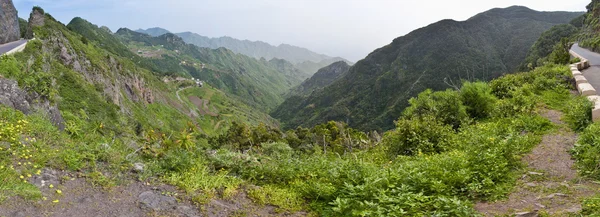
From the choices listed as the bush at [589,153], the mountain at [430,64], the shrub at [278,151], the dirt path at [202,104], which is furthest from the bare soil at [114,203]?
the mountain at [430,64]

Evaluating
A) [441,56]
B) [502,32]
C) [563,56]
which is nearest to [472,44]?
[441,56]

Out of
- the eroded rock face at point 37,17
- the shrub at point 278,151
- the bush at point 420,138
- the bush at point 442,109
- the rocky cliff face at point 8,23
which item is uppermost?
the eroded rock face at point 37,17

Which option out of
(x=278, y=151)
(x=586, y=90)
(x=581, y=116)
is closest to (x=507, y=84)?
(x=586, y=90)

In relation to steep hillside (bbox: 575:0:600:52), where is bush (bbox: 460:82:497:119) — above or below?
below

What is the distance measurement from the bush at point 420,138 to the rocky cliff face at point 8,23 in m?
52.1

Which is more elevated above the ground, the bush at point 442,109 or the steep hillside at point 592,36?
the steep hillside at point 592,36

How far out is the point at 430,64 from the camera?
157 metres

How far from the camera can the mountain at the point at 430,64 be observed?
444 feet

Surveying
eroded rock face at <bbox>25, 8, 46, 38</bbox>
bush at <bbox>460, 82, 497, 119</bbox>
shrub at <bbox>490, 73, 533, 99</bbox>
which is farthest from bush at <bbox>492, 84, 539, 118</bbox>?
eroded rock face at <bbox>25, 8, 46, 38</bbox>

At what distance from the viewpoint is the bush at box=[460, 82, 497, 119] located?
12.5 meters

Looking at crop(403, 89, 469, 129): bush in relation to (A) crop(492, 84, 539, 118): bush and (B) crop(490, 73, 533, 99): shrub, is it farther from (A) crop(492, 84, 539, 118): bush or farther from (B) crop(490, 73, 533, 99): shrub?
(B) crop(490, 73, 533, 99): shrub

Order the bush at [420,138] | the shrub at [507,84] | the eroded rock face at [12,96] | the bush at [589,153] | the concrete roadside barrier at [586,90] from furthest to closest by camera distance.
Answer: the shrub at [507,84] → the concrete roadside barrier at [586,90] → the eroded rock face at [12,96] → the bush at [420,138] → the bush at [589,153]

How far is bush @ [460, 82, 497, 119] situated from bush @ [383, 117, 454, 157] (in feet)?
8.05

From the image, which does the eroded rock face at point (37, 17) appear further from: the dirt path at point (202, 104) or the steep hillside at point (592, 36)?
the steep hillside at point (592, 36)
